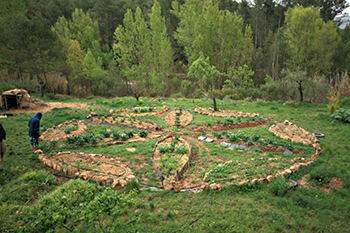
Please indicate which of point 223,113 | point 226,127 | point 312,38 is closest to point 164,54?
point 223,113

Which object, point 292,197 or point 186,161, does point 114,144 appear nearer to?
point 186,161

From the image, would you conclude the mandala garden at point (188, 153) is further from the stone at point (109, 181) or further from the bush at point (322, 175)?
the bush at point (322, 175)

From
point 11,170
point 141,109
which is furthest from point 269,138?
point 11,170

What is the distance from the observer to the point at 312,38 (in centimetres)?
2359

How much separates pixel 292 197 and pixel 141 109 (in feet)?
36.7

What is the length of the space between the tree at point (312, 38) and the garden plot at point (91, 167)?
78.7 ft

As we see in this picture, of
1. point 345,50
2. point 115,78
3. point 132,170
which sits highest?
point 345,50

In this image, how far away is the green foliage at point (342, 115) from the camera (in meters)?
10.7

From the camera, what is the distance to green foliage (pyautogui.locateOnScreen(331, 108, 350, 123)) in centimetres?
1070

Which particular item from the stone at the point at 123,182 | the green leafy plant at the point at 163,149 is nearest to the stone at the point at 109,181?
the stone at the point at 123,182

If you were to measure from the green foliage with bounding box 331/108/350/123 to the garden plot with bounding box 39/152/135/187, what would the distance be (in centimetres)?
1134

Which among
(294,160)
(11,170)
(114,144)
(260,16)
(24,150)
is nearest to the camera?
(11,170)

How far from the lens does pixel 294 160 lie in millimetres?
6922

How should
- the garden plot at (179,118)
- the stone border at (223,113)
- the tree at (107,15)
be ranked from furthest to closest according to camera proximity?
the tree at (107,15) → the stone border at (223,113) → the garden plot at (179,118)
